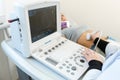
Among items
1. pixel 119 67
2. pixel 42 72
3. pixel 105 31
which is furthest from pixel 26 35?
pixel 105 31

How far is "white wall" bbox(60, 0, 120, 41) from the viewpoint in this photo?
5.80 ft

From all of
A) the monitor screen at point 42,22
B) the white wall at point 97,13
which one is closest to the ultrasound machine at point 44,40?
the monitor screen at point 42,22

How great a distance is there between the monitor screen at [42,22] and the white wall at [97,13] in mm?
889

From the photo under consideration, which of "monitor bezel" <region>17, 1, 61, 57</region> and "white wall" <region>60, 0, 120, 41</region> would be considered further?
"white wall" <region>60, 0, 120, 41</region>

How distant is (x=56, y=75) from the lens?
0.85m

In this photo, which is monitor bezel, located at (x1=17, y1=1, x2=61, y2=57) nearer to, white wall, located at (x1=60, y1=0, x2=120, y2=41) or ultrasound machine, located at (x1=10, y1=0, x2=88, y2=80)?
ultrasound machine, located at (x1=10, y1=0, x2=88, y2=80)

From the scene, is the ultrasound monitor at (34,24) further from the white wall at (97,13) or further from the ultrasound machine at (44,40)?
the white wall at (97,13)

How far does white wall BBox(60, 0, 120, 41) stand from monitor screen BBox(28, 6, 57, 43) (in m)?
0.89

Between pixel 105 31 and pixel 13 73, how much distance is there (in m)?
1.13

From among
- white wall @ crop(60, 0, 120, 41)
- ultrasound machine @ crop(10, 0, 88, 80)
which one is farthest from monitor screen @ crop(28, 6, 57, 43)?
white wall @ crop(60, 0, 120, 41)

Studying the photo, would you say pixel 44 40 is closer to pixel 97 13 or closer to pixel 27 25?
pixel 27 25

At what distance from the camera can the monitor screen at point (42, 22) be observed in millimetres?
909

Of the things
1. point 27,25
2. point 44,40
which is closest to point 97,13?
point 44,40

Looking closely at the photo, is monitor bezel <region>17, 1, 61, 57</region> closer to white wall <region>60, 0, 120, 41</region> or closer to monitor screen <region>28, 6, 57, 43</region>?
monitor screen <region>28, 6, 57, 43</region>
